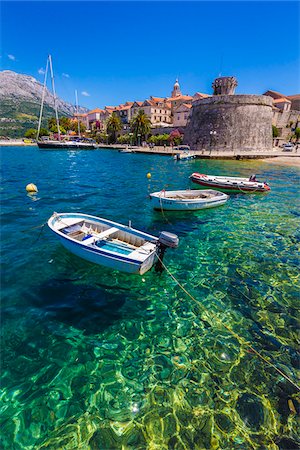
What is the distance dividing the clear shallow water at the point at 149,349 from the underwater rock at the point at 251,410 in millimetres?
19

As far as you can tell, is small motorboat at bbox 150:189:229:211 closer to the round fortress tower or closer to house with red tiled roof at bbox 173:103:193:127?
the round fortress tower

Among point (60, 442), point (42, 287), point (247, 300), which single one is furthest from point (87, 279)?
point (247, 300)

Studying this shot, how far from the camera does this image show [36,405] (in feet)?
14.1

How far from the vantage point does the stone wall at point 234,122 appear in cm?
5259

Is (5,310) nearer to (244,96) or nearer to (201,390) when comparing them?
(201,390)

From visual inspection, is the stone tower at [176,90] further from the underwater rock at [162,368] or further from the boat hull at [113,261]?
the underwater rock at [162,368]

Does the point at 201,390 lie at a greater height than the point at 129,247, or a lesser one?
lesser

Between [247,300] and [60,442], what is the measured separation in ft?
19.2

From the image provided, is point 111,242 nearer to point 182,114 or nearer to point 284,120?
point 182,114

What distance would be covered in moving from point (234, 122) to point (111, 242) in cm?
5540

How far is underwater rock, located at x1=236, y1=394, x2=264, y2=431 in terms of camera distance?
4.18m

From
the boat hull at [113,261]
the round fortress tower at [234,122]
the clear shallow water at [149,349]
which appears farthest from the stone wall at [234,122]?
the boat hull at [113,261]

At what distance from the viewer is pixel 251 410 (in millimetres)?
4355

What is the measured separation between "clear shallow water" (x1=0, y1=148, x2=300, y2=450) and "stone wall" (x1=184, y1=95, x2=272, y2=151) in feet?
166
